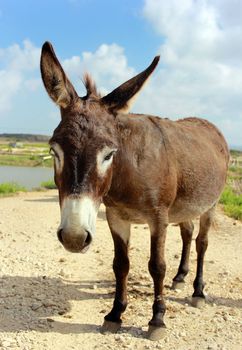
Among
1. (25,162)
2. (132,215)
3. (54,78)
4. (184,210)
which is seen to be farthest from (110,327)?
(25,162)

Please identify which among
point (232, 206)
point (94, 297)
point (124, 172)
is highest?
point (124, 172)

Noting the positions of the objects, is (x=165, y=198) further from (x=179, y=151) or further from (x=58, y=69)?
(x=58, y=69)

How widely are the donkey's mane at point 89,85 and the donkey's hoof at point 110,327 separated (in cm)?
258

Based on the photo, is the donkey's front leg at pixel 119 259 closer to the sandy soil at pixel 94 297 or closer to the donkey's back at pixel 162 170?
the sandy soil at pixel 94 297

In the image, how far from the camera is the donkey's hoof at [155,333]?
4.34 meters

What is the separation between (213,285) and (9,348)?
3.31 m

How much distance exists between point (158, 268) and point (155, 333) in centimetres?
71

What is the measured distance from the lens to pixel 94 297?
5504mm

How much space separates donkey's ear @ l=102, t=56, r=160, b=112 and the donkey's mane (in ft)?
0.83

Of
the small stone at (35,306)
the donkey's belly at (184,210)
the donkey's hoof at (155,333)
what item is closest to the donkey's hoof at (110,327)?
the donkey's hoof at (155,333)

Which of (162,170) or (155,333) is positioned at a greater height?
(162,170)

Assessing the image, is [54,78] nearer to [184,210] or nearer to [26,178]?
[184,210]

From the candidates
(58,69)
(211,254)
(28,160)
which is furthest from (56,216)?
(28,160)

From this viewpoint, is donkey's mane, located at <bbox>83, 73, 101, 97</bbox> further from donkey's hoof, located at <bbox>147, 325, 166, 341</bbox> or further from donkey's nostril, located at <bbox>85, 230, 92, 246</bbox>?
donkey's hoof, located at <bbox>147, 325, 166, 341</bbox>
